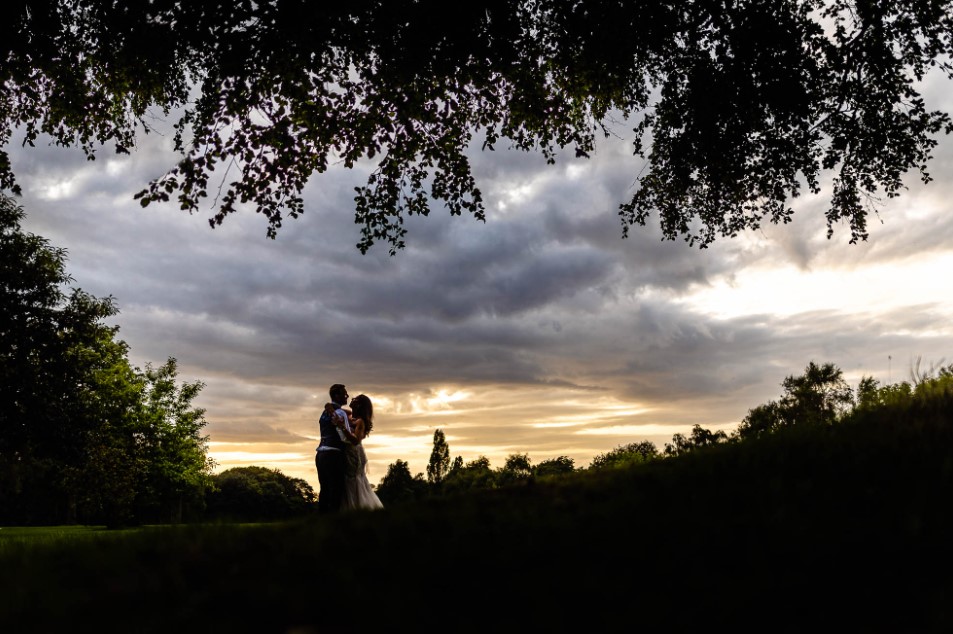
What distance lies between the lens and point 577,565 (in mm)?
4109

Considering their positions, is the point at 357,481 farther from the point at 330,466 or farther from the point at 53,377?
the point at 53,377

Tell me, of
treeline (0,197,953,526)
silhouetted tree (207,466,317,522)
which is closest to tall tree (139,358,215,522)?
treeline (0,197,953,526)

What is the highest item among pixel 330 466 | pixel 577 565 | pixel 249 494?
pixel 330 466

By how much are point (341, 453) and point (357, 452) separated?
37 centimetres

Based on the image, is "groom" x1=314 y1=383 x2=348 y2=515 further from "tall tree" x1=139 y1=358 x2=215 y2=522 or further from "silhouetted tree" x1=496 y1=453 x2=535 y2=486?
"tall tree" x1=139 y1=358 x2=215 y2=522

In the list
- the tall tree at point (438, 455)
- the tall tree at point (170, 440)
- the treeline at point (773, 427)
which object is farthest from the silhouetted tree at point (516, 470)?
the tall tree at point (438, 455)

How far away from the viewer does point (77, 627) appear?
150 inches

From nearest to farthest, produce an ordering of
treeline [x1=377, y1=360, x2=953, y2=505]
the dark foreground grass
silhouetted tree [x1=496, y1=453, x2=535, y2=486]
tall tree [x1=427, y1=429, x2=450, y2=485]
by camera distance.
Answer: the dark foreground grass < treeline [x1=377, y1=360, x2=953, y2=505] < silhouetted tree [x1=496, y1=453, x2=535, y2=486] < tall tree [x1=427, y1=429, x2=450, y2=485]

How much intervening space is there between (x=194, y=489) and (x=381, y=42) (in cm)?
4393

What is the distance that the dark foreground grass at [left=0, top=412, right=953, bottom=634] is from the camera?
364 centimetres

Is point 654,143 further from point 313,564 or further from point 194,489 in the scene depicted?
point 194,489

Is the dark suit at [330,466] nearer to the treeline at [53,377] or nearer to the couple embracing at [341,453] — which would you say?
the couple embracing at [341,453]

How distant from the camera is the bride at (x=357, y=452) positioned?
12289mm

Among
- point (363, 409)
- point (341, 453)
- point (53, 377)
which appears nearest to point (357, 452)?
point (341, 453)
